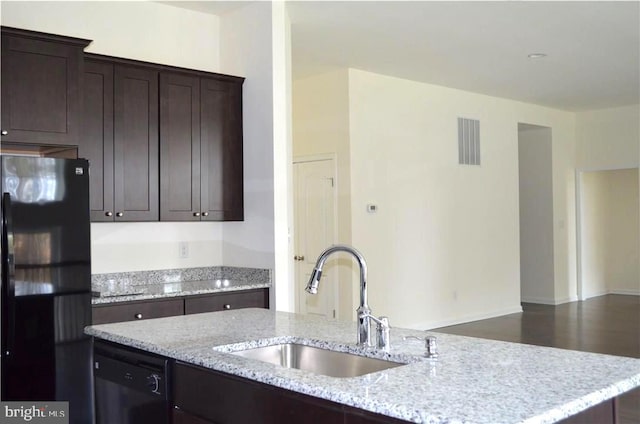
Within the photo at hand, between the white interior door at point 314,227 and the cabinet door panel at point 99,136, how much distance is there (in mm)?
3153

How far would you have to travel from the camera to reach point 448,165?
8.11m

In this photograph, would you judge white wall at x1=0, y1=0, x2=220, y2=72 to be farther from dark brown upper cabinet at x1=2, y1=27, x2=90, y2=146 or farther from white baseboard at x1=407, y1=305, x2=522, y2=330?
white baseboard at x1=407, y1=305, x2=522, y2=330

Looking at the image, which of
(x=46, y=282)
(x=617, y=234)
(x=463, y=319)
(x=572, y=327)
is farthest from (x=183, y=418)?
(x=617, y=234)

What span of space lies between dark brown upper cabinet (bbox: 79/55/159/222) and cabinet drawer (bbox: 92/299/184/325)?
631mm

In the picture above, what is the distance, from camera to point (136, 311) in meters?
4.09


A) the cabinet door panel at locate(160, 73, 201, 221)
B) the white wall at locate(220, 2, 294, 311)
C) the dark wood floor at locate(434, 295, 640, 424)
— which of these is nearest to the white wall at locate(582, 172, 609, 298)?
the dark wood floor at locate(434, 295, 640, 424)

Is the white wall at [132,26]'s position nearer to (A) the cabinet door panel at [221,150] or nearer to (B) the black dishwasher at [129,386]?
(A) the cabinet door panel at [221,150]

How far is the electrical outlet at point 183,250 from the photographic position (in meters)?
5.07

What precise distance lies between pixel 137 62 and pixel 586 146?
25.4 feet

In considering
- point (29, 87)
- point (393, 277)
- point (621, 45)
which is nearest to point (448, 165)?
point (393, 277)

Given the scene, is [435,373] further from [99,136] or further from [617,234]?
[617,234]

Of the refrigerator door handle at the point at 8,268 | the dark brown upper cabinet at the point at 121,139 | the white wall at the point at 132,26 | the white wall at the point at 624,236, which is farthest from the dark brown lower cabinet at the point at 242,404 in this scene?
the white wall at the point at 624,236

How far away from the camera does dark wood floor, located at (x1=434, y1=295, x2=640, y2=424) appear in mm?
6913

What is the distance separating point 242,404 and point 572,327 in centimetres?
681
